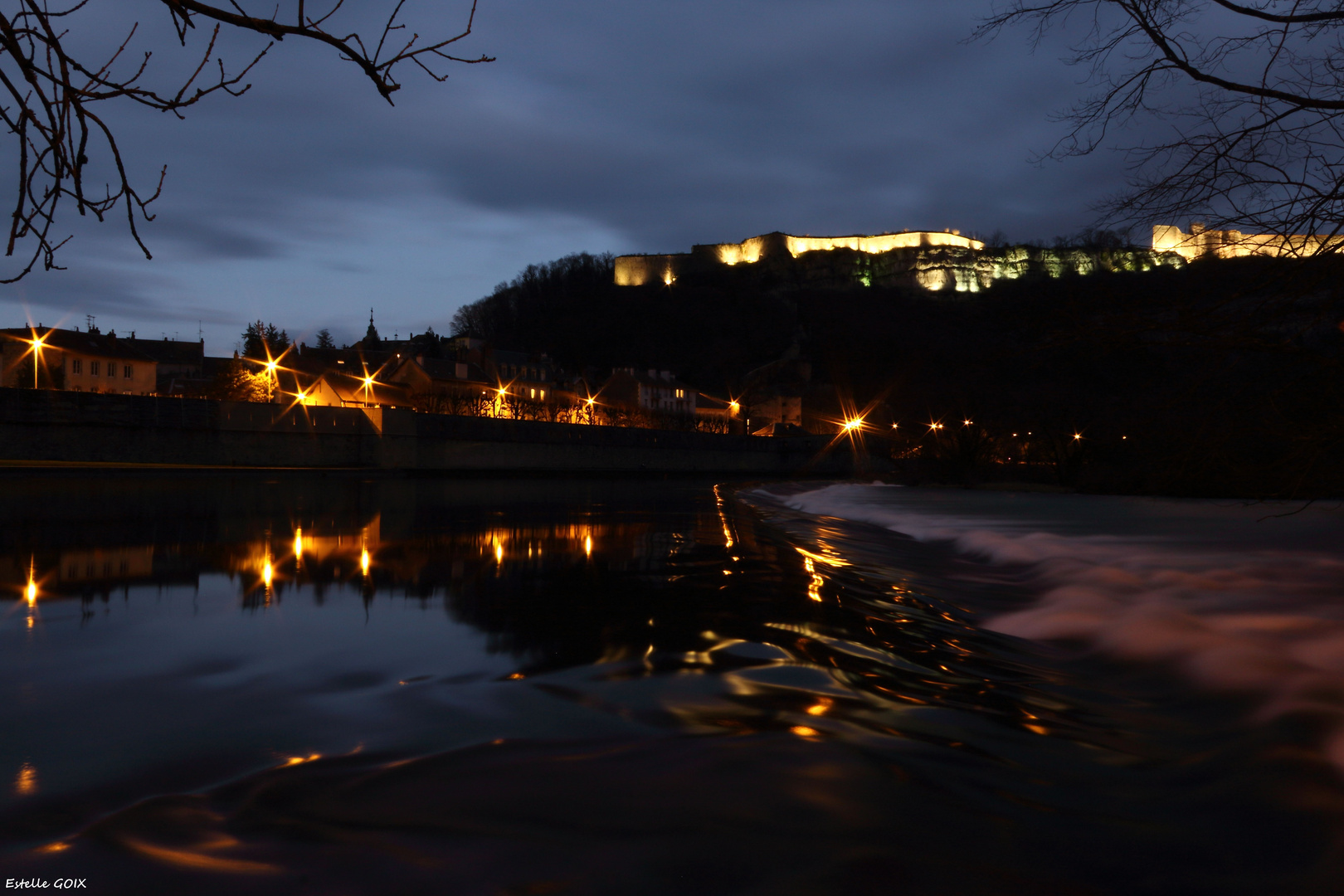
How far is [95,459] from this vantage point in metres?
30.9

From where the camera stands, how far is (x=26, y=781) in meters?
2.71

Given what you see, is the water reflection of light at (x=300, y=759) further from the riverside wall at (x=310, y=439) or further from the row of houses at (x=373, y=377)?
the row of houses at (x=373, y=377)

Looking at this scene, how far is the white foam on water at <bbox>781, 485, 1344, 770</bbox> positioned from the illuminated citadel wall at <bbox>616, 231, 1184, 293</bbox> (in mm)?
139638

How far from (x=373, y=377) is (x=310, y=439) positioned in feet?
106

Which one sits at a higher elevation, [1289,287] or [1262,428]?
[1289,287]

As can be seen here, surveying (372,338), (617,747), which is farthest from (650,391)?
(617,747)

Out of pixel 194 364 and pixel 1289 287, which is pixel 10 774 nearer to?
pixel 1289 287

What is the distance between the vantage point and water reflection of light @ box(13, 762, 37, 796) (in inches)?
103

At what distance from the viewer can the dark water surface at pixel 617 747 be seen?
2.30 metres

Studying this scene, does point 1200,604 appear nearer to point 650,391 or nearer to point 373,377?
point 373,377

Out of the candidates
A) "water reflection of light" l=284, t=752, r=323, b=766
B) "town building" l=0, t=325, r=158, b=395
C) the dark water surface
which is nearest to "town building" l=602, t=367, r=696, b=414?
"town building" l=0, t=325, r=158, b=395

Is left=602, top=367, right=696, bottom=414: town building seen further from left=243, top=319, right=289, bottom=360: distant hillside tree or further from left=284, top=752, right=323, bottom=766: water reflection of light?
left=284, top=752, right=323, bottom=766: water reflection of light

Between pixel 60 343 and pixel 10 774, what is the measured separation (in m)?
93.1

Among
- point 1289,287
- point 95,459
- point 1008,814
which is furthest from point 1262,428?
point 95,459
